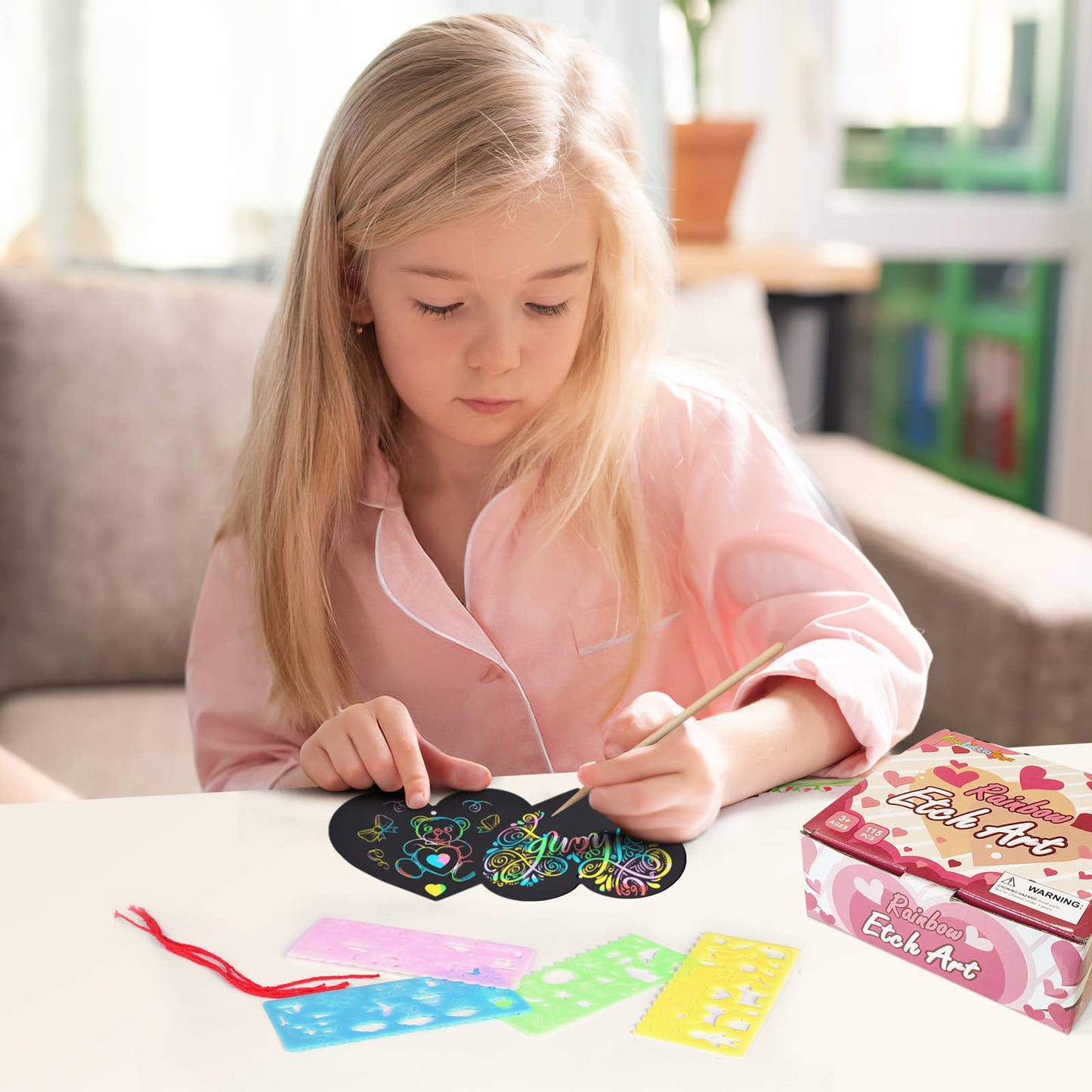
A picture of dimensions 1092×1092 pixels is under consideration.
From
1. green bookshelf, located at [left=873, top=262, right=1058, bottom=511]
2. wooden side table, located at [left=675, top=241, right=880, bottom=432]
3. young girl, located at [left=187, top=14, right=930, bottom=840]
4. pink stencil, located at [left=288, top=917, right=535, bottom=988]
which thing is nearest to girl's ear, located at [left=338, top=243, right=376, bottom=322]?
young girl, located at [left=187, top=14, right=930, bottom=840]

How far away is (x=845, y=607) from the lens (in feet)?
3.12

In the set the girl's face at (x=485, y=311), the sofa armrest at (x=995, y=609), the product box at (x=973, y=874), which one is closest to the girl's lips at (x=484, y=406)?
the girl's face at (x=485, y=311)

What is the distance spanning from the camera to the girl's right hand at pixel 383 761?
769mm

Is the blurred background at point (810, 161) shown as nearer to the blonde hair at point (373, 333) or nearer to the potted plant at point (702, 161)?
the potted plant at point (702, 161)

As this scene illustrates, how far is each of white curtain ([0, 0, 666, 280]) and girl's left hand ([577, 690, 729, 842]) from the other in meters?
1.53

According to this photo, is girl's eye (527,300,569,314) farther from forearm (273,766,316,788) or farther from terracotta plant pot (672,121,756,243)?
terracotta plant pot (672,121,756,243)

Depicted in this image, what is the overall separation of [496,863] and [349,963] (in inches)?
4.7

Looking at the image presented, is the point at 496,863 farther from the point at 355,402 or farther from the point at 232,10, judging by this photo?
the point at 232,10

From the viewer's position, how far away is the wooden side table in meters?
2.17

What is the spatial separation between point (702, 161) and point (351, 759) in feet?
5.63

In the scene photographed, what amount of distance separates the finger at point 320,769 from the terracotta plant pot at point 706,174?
1643 mm

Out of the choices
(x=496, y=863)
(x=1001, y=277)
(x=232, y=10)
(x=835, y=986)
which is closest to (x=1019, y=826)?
(x=835, y=986)

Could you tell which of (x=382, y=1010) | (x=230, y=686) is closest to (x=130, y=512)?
(x=230, y=686)

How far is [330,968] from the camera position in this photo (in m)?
0.59
